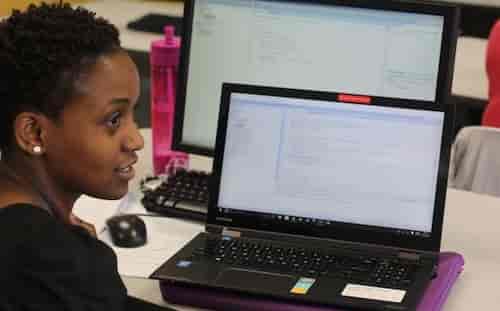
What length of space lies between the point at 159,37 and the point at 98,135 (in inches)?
75.1

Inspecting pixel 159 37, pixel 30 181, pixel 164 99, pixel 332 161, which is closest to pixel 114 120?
pixel 30 181

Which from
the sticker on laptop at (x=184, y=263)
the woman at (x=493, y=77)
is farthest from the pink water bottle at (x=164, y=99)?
the woman at (x=493, y=77)

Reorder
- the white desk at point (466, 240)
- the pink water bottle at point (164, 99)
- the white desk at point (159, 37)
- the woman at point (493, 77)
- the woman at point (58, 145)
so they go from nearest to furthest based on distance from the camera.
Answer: the woman at point (58, 145)
the white desk at point (466, 240)
the pink water bottle at point (164, 99)
the woman at point (493, 77)
the white desk at point (159, 37)

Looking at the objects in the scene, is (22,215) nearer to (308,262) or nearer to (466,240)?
(308,262)

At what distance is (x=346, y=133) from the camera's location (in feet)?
4.74

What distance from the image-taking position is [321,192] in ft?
4.77

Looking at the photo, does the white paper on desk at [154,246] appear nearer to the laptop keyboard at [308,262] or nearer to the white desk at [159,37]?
the laptop keyboard at [308,262]

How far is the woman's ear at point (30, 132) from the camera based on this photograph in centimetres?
113

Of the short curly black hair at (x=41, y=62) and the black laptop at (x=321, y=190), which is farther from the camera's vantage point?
the black laptop at (x=321, y=190)

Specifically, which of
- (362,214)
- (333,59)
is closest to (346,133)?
(362,214)

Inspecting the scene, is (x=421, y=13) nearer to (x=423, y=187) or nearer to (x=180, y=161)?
(x=423, y=187)

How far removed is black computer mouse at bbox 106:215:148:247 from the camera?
1.55 m

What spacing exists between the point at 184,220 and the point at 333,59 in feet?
1.30

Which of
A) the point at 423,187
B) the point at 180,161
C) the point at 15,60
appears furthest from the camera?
the point at 180,161
